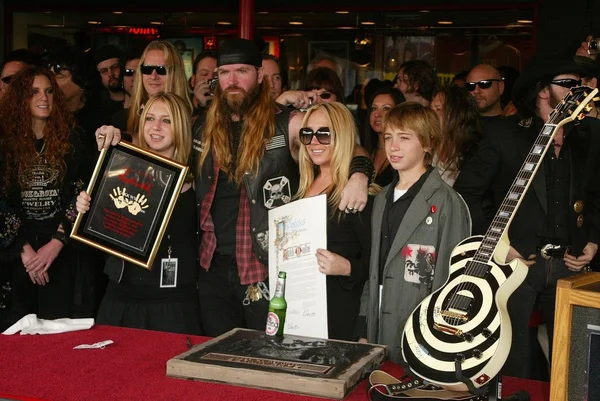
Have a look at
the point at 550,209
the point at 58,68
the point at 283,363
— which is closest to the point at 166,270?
the point at 283,363

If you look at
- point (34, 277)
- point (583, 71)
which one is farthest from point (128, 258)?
point (583, 71)

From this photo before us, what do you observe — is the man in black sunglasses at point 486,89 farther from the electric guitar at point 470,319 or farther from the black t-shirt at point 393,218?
the electric guitar at point 470,319

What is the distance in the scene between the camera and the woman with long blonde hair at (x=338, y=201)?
4.07m

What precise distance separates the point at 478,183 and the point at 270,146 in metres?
1.22

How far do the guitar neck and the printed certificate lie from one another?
110cm

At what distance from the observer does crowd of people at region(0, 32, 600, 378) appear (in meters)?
3.97

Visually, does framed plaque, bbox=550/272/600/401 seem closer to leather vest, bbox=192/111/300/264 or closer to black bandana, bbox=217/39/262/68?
leather vest, bbox=192/111/300/264

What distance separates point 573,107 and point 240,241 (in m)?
1.86

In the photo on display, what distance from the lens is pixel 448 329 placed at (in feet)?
8.71

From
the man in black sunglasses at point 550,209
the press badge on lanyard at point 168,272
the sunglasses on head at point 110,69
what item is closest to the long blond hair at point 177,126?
the press badge on lanyard at point 168,272

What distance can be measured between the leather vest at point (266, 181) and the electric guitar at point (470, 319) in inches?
62.2

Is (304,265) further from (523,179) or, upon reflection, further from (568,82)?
(568,82)

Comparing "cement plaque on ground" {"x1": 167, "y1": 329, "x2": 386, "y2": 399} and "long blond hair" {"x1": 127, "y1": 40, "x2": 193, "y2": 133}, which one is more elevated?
"long blond hair" {"x1": 127, "y1": 40, "x2": 193, "y2": 133}

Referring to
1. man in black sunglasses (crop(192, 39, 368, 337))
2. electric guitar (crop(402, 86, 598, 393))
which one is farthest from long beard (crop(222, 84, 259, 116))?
electric guitar (crop(402, 86, 598, 393))
